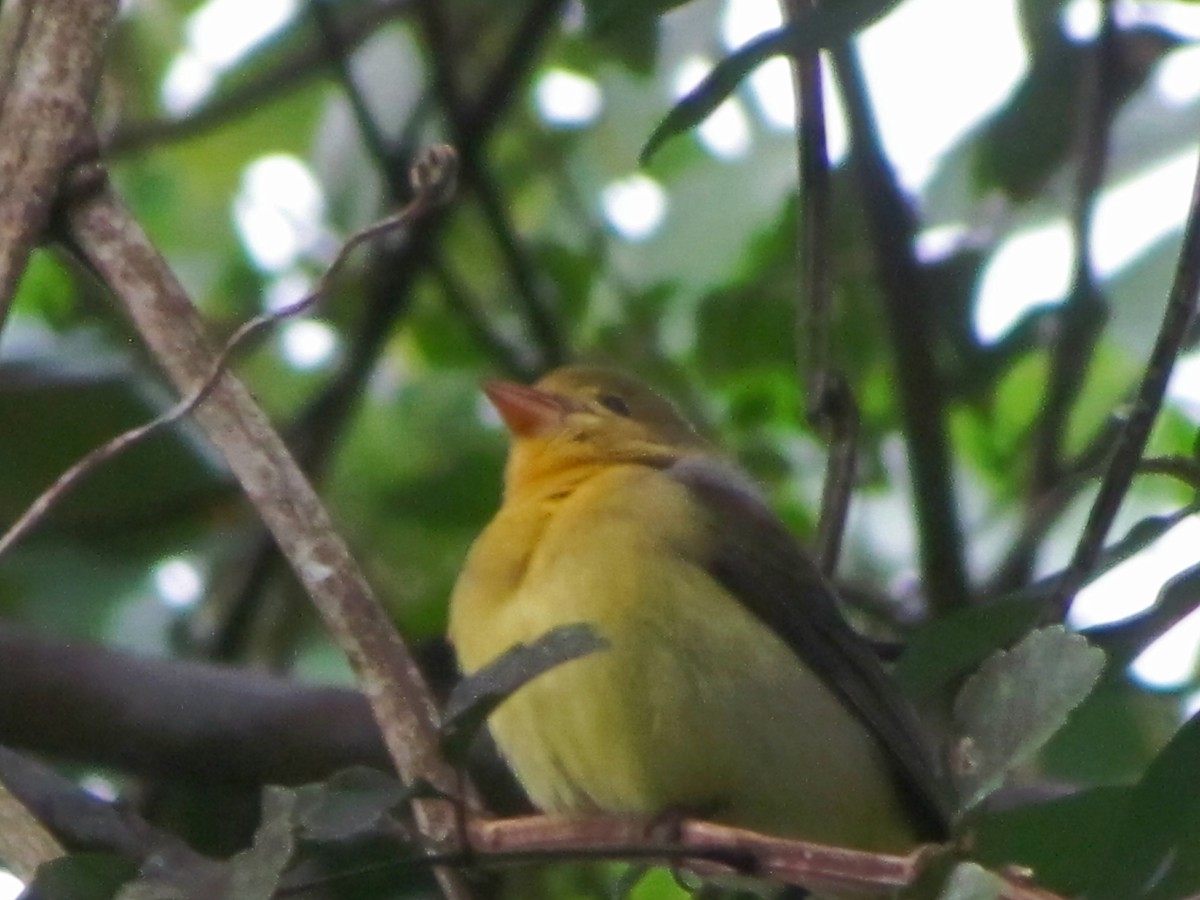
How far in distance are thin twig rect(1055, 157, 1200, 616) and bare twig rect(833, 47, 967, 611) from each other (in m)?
1.25

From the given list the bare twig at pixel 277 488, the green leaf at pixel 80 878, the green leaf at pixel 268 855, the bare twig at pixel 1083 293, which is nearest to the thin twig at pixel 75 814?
the bare twig at pixel 277 488

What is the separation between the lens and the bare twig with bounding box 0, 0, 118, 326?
3.00m

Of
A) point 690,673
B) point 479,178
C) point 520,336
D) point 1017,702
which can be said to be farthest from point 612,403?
point 1017,702

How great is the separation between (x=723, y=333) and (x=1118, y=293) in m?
1.17

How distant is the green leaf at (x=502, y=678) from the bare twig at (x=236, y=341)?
75 centimetres

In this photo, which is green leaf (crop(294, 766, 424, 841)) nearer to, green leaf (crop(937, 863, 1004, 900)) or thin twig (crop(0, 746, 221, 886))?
green leaf (crop(937, 863, 1004, 900))

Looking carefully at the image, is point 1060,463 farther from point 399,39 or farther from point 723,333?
point 399,39

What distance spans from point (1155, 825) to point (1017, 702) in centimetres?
36

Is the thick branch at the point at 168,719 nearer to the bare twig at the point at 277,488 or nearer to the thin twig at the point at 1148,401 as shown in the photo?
the bare twig at the point at 277,488

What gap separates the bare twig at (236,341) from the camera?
9.61ft

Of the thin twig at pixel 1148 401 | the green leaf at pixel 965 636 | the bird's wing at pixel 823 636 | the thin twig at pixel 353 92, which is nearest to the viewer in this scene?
the green leaf at pixel 965 636

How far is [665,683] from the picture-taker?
367cm

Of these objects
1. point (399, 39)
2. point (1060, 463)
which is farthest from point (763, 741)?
point (399, 39)

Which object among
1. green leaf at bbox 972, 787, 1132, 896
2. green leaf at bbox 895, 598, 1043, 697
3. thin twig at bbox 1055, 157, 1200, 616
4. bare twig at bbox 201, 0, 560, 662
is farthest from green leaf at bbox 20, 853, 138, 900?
bare twig at bbox 201, 0, 560, 662
